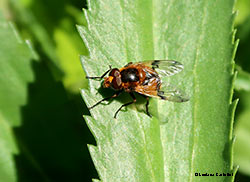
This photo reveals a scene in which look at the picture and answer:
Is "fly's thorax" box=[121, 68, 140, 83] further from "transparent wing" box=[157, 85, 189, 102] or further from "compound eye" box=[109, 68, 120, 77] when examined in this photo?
"transparent wing" box=[157, 85, 189, 102]

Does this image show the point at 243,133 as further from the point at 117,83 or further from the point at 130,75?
the point at 117,83

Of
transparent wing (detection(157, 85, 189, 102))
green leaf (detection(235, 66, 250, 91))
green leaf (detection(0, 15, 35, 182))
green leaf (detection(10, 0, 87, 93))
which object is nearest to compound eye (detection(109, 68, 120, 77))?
transparent wing (detection(157, 85, 189, 102))

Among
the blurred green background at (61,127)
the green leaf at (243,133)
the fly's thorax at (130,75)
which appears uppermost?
the fly's thorax at (130,75)

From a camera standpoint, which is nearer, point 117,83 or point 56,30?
point 117,83

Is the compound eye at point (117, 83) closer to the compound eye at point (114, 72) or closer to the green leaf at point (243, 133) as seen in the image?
the compound eye at point (114, 72)

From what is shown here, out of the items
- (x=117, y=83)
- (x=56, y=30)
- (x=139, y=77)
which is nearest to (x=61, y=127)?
(x=117, y=83)

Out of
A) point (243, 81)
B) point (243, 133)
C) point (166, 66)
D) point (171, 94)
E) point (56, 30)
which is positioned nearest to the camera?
point (171, 94)

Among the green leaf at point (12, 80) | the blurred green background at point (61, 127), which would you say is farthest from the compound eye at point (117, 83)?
the green leaf at point (12, 80)
